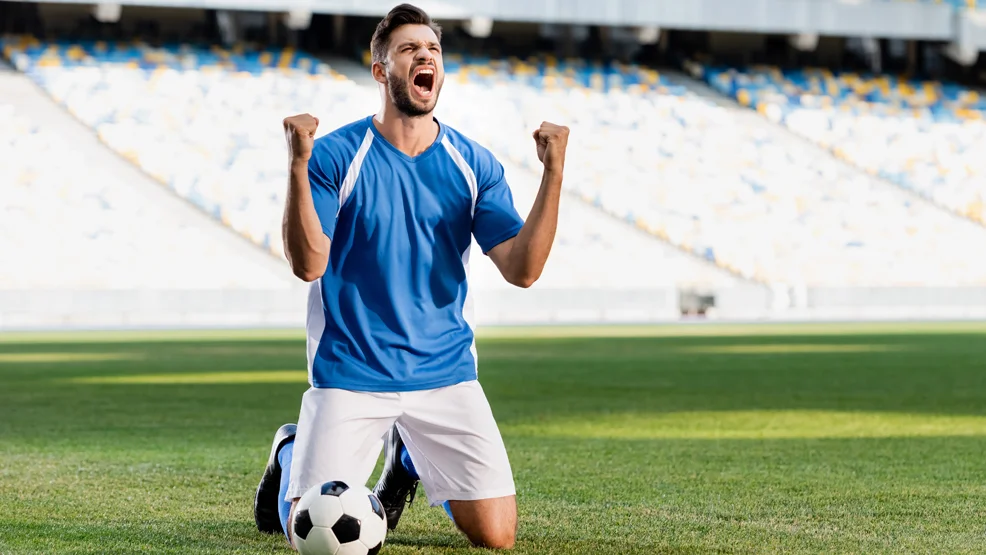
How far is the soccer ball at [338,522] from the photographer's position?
5.20m

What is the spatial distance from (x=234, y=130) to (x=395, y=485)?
1255 inches

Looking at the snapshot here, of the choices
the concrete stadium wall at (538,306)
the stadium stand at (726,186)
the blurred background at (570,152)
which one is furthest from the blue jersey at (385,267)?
the stadium stand at (726,186)

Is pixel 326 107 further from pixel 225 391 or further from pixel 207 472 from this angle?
pixel 207 472

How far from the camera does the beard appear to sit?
559cm

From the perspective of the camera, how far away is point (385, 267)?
5.61 m

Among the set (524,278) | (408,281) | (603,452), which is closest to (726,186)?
(603,452)

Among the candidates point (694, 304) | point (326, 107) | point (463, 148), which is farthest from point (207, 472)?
point (326, 107)

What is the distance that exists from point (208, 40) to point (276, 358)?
23.5 m

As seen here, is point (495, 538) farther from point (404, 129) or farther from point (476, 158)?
point (404, 129)

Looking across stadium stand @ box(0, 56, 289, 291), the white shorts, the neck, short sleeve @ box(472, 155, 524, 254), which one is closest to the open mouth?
the neck

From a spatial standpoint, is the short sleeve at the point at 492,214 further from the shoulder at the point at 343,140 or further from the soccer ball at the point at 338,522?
the soccer ball at the point at 338,522

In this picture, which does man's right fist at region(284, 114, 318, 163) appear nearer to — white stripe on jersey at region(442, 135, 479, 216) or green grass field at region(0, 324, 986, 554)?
white stripe on jersey at region(442, 135, 479, 216)

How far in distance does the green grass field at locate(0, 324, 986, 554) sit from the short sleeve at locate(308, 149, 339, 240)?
4.27 ft

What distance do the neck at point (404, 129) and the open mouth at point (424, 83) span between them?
131mm
